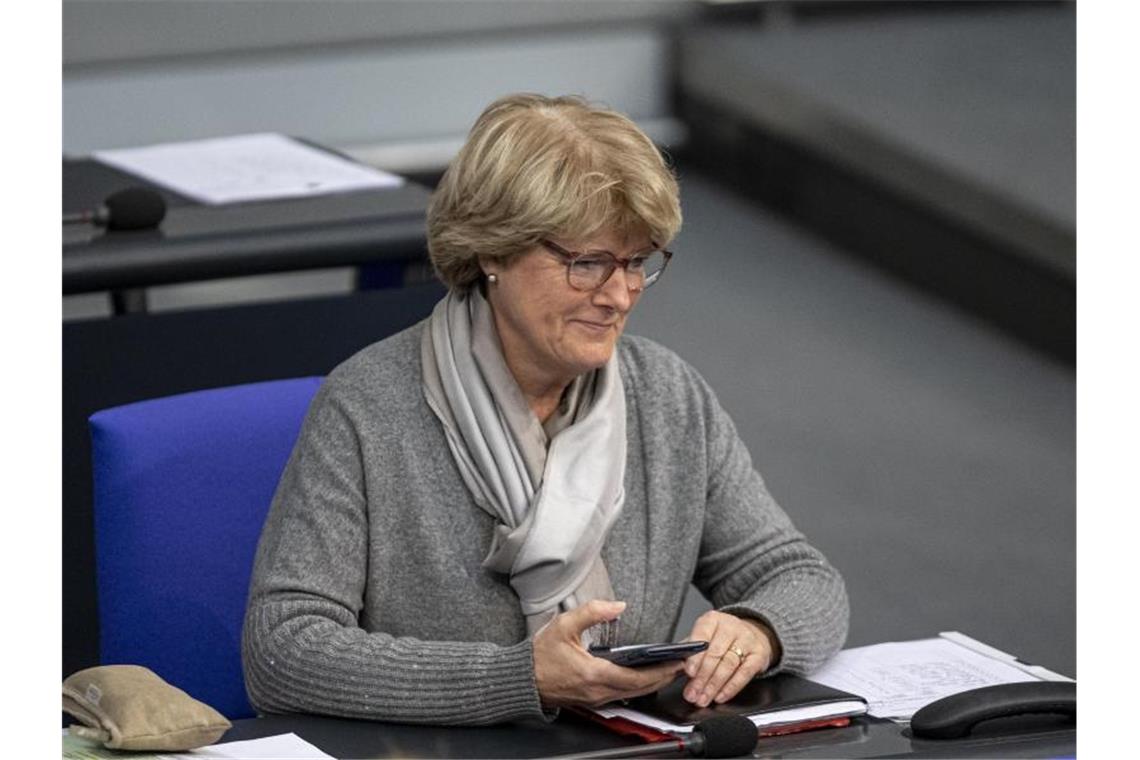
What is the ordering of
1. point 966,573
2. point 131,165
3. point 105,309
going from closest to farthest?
point 131,165
point 966,573
point 105,309

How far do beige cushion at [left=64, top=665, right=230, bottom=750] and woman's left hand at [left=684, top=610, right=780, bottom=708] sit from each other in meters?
0.49

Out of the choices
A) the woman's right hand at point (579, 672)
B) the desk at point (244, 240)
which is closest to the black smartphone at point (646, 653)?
the woman's right hand at point (579, 672)

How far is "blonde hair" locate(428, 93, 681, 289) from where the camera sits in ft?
7.08

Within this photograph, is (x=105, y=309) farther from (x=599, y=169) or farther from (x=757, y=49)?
(x=599, y=169)

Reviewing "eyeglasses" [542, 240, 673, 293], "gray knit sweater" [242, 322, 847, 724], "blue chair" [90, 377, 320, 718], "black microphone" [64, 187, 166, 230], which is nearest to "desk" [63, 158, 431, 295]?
"black microphone" [64, 187, 166, 230]

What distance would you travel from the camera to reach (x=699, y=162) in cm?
749

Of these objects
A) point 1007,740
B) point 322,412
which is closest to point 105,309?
point 322,412

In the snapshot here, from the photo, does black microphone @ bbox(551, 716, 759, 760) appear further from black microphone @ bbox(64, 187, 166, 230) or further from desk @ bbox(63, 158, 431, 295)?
black microphone @ bbox(64, 187, 166, 230)

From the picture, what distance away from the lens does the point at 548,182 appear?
216cm

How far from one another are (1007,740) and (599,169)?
27.9 inches
